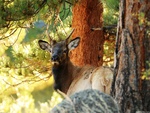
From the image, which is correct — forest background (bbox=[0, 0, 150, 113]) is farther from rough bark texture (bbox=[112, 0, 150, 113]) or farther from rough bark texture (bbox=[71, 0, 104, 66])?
rough bark texture (bbox=[112, 0, 150, 113])

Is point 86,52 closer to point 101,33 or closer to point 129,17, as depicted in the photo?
point 101,33

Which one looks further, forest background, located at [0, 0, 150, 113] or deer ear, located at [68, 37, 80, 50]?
forest background, located at [0, 0, 150, 113]

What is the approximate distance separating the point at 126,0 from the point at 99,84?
6.40 ft

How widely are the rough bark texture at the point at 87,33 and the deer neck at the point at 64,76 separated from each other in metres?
1.47

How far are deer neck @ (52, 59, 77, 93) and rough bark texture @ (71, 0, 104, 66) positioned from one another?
1.47 metres

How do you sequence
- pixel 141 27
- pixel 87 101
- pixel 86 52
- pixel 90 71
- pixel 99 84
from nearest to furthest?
1. pixel 87 101
2. pixel 141 27
3. pixel 99 84
4. pixel 90 71
5. pixel 86 52

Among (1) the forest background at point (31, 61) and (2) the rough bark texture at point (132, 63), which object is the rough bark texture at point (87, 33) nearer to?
(1) the forest background at point (31, 61)

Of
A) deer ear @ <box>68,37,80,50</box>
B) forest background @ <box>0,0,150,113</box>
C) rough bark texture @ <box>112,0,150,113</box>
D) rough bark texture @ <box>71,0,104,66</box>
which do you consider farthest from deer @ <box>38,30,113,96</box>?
rough bark texture @ <box>112,0,150,113</box>

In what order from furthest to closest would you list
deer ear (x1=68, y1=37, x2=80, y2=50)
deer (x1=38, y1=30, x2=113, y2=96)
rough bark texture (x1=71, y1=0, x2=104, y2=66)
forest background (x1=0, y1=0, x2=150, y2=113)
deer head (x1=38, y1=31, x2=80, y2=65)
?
rough bark texture (x1=71, y1=0, x2=104, y2=66), forest background (x1=0, y1=0, x2=150, y2=113), deer ear (x1=68, y1=37, x2=80, y2=50), deer head (x1=38, y1=31, x2=80, y2=65), deer (x1=38, y1=30, x2=113, y2=96)

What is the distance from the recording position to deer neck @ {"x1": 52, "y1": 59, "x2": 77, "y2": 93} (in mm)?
8820

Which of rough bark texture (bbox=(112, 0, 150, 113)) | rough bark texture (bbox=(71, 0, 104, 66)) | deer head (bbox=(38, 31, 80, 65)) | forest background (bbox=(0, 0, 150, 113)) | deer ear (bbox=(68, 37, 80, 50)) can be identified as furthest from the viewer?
rough bark texture (bbox=(71, 0, 104, 66))

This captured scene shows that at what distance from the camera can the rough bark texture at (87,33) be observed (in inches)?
408

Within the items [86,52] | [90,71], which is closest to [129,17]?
[90,71]

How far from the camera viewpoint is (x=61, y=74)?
8859mm
